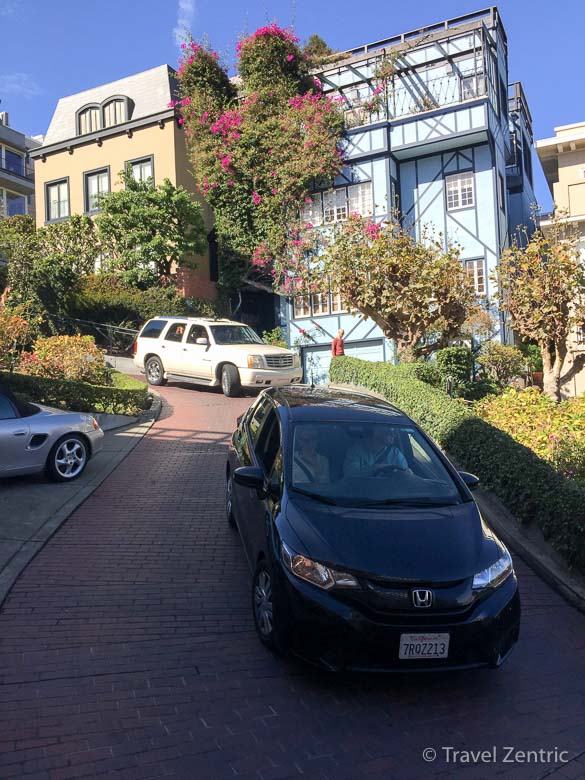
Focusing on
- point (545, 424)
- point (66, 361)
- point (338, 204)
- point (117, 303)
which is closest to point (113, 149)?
point (117, 303)

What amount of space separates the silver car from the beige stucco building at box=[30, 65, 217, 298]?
1712cm

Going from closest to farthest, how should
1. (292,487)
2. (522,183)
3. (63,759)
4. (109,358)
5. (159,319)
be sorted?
(63,759), (292,487), (159,319), (109,358), (522,183)

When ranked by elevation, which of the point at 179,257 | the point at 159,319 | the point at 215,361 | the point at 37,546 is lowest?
the point at 37,546

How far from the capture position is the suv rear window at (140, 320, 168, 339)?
714 inches

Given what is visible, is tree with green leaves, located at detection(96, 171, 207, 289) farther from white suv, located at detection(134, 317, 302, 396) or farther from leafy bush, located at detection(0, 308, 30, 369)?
leafy bush, located at detection(0, 308, 30, 369)

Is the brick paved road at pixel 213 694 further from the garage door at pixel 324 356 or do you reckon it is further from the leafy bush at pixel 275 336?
the leafy bush at pixel 275 336

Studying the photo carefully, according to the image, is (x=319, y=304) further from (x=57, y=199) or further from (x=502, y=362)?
(x=57, y=199)

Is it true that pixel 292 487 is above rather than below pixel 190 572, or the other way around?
above

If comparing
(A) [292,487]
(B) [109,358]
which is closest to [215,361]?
(B) [109,358]

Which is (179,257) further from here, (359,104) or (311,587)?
(311,587)

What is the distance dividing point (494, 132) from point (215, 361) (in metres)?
13.4

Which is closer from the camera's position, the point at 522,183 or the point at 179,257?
the point at 179,257

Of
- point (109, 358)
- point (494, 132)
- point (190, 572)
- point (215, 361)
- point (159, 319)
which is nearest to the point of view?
point (190, 572)

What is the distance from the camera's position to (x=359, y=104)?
24672 mm
